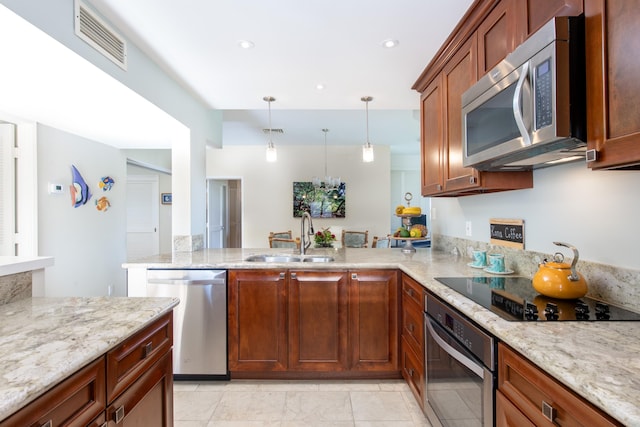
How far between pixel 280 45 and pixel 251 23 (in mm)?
262

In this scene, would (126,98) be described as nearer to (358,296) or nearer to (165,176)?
(358,296)

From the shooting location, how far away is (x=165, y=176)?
253 inches

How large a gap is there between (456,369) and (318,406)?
107cm

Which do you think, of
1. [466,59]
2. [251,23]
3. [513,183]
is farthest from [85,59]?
[513,183]

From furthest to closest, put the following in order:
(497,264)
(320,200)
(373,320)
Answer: (320,200), (373,320), (497,264)

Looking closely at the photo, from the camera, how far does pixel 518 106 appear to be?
45.1 inches

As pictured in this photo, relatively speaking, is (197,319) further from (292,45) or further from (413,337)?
(292,45)

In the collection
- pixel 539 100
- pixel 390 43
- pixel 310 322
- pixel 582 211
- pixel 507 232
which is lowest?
pixel 310 322

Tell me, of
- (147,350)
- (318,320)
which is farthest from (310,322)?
(147,350)

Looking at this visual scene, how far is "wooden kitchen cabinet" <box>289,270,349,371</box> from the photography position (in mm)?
2299

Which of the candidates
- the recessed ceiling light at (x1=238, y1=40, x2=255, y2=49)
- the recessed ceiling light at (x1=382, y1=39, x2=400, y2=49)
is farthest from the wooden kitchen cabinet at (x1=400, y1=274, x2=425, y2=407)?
the recessed ceiling light at (x1=238, y1=40, x2=255, y2=49)

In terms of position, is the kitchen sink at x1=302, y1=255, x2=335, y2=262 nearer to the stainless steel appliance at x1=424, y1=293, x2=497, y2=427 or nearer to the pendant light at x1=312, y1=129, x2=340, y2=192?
the stainless steel appliance at x1=424, y1=293, x2=497, y2=427

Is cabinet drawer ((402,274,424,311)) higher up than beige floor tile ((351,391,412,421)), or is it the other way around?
cabinet drawer ((402,274,424,311))

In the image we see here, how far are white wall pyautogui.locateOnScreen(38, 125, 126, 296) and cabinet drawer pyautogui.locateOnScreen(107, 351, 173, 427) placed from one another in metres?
2.57
